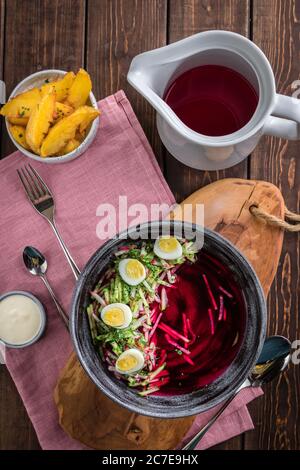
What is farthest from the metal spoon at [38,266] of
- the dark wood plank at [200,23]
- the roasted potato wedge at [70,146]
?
the dark wood plank at [200,23]

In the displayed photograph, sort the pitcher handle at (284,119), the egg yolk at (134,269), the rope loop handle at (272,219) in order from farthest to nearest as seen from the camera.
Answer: the rope loop handle at (272,219)
the egg yolk at (134,269)
the pitcher handle at (284,119)

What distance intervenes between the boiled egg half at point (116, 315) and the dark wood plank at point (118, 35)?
0.46 metres

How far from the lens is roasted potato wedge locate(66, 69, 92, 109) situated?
102 centimetres

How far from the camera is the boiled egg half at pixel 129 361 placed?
0.95m

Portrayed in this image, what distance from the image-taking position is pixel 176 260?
3.28ft

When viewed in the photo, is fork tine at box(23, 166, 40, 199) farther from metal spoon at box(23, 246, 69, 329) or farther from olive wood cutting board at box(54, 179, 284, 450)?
olive wood cutting board at box(54, 179, 284, 450)

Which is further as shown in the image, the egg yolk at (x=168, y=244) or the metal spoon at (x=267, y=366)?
the metal spoon at (x=267, y=366)

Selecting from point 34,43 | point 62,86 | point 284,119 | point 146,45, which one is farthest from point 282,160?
point 34,43

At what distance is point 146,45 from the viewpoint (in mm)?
1165

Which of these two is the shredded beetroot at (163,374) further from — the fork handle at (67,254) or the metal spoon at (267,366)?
the fork handle at (67,254)

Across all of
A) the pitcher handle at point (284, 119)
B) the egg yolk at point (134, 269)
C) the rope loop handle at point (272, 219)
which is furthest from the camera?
the rope loop handle at point (272, 219)

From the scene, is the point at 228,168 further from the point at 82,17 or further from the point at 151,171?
the point at 82,17

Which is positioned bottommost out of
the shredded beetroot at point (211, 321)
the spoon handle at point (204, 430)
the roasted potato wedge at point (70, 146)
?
the spoon handle at point (204, 430)

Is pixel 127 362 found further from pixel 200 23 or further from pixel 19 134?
pixel 200 23
